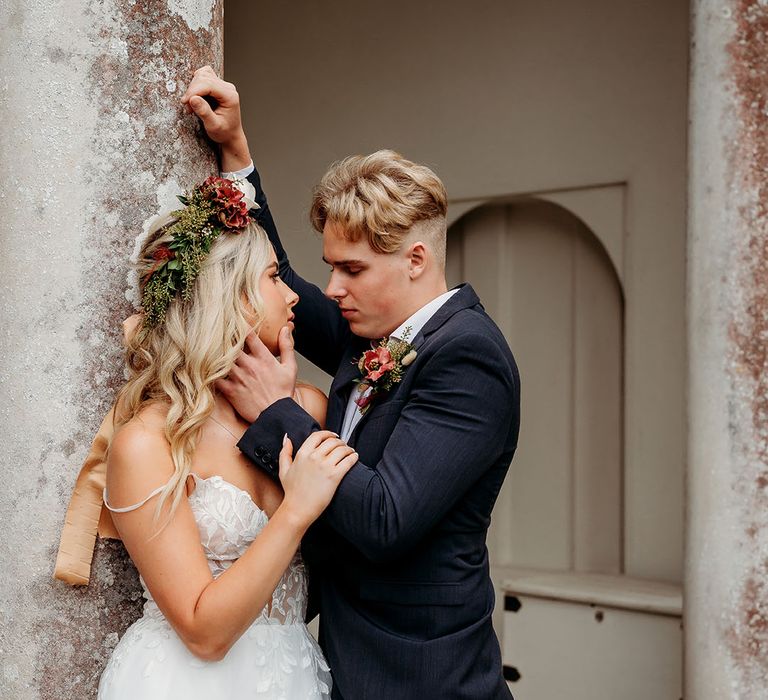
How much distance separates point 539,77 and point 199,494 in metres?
4.55

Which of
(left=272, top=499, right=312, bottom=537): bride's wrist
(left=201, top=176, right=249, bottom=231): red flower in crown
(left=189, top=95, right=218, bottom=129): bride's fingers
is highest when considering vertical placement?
(left=189, top=95, right=218, bottom=129): bride's fingers

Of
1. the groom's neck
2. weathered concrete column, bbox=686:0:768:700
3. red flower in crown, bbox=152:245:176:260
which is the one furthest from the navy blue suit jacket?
weathered concrete column, bbox=686:0:768:700

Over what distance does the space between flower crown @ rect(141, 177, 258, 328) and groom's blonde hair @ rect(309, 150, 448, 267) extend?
27cm

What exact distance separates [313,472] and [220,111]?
90 cm

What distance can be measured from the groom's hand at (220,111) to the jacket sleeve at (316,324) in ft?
1.31

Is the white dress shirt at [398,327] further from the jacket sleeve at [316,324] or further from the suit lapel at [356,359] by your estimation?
the jacket sleeve at [316,324]

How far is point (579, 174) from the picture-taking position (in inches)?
238

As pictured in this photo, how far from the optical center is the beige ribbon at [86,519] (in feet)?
7.48

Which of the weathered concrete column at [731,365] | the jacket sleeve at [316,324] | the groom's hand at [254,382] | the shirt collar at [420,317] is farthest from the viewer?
the weathered concrete column at [731,365]

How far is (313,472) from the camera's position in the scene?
2184 millimetres

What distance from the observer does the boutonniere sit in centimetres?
242

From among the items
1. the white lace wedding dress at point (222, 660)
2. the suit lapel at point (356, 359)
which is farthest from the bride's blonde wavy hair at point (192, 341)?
the suit lapel at point (356, 359)

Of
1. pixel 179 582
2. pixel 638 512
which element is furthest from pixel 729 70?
pixel 638 512

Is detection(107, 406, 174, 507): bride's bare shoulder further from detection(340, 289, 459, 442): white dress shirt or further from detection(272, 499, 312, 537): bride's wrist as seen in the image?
detection(340, 289, 459, 442): white dress shirt
